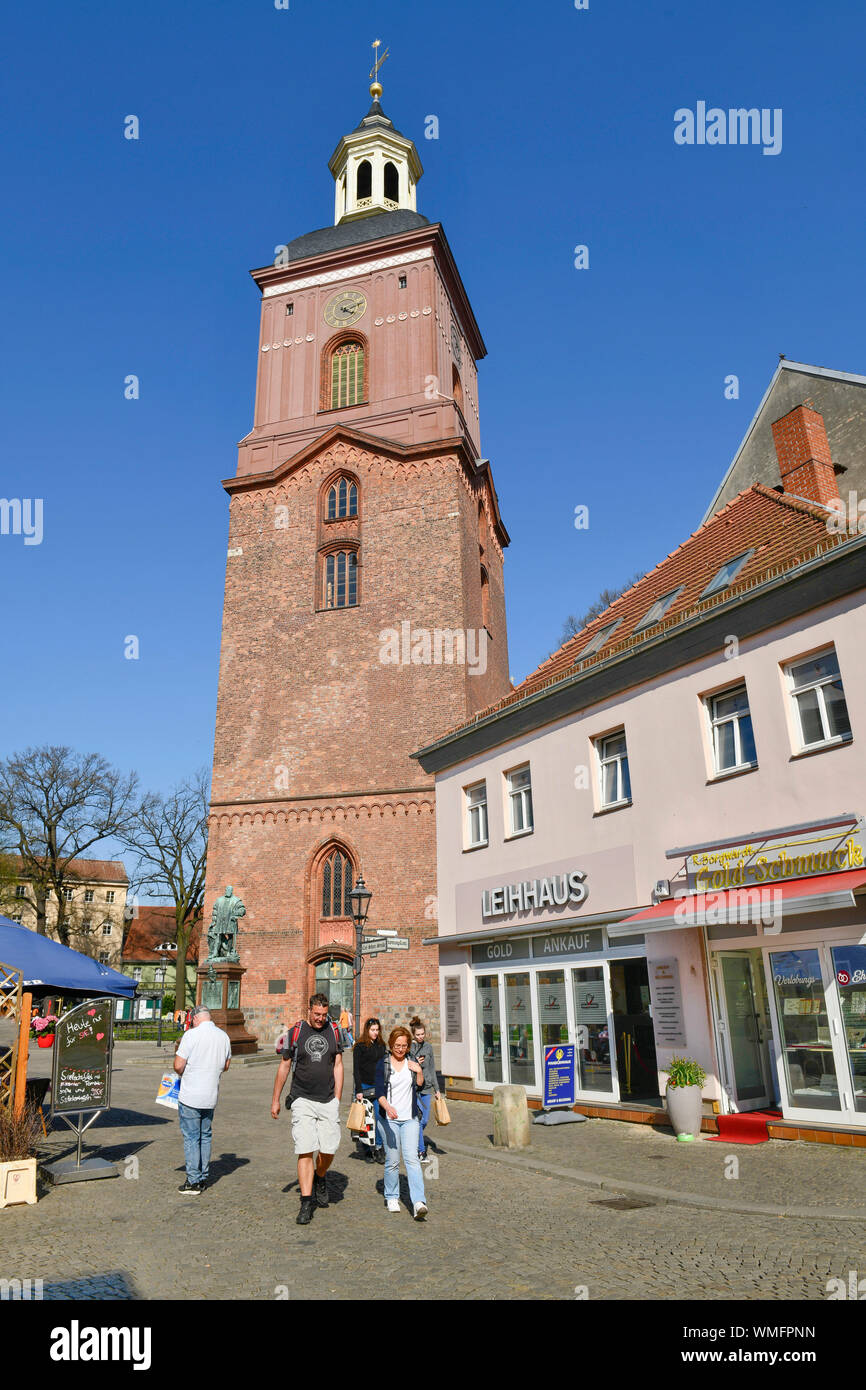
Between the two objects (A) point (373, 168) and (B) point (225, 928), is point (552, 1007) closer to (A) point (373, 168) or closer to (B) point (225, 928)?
(B) point (225, 928)

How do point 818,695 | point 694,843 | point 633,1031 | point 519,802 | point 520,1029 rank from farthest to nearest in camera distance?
1. point 519,802
2. point 520,1029
3. point 633,1031
4. point 694,843
5. point 818,695

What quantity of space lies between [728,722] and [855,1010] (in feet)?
13.6

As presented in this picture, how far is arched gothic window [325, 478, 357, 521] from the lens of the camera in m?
36.2

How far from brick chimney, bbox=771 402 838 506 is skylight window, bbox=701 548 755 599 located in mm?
3572

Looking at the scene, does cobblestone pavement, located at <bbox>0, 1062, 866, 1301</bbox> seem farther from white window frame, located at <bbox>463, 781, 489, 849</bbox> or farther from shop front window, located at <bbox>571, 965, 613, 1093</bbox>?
white window frame, located at <bbox>463, 781, 489, 849</bbox>

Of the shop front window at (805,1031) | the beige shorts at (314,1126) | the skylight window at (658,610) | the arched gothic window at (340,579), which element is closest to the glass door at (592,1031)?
the shop front window at (805,1031)

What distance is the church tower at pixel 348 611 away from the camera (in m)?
30.8

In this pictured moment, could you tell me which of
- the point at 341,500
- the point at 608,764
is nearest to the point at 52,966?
the point at 608,764

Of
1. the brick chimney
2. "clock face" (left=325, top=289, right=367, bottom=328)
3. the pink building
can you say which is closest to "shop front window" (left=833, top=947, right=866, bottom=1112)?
the pink building

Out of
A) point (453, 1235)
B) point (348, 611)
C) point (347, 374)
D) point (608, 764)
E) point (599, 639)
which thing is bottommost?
point (453, 1235)

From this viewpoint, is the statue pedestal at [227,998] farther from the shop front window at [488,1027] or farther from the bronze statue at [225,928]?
the shop front window at [488,1027]

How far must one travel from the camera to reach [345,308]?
39.5 m

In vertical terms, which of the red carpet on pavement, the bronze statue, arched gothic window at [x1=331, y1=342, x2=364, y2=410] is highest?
arched gothic window at [x1=331, y1=342, x2=364, y2=410]
